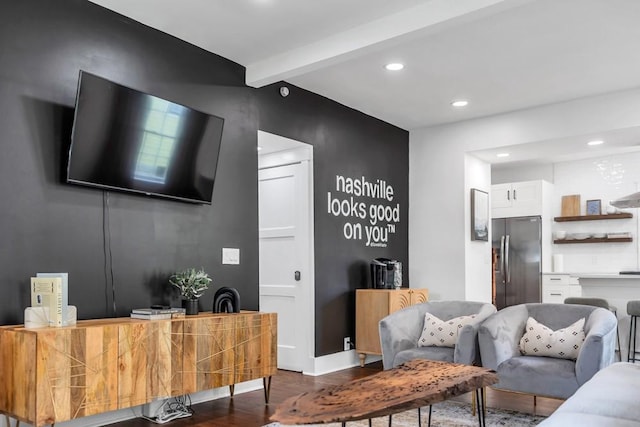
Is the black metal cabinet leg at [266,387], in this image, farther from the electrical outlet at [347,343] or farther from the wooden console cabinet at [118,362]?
the electrical outlet at [347,343]

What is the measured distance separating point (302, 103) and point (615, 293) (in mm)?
3714

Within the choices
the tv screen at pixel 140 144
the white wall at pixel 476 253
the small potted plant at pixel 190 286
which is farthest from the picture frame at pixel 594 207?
the small potted plant at pixel 190 286

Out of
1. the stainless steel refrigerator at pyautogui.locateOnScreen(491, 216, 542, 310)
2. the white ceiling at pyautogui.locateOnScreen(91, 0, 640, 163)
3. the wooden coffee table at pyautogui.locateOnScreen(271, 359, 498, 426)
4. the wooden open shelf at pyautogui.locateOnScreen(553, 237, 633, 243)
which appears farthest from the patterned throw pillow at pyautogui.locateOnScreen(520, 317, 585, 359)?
the wooden open shelf at pyautogui.locateOnScreen(553, 237, 633, 243)

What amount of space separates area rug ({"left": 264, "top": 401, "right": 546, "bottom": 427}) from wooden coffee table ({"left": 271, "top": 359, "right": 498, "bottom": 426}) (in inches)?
22.6

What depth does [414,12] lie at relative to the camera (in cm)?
362

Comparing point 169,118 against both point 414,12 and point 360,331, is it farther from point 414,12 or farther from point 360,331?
point 360,331

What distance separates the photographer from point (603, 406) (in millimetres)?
2195

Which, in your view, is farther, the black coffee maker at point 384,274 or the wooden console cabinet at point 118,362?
the black coffee maker at point 384,274

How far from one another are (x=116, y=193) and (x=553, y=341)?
323 cm

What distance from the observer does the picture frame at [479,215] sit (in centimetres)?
653

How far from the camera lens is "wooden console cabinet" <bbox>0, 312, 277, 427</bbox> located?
276 centimetres

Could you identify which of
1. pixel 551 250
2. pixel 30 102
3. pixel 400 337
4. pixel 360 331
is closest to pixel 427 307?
pixel 400 337

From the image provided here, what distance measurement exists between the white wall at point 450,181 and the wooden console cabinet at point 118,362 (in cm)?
315

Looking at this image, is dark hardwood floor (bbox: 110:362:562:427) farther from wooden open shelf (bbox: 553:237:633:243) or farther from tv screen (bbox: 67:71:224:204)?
wooden open shelf (bbox: 553:237:633:243)
